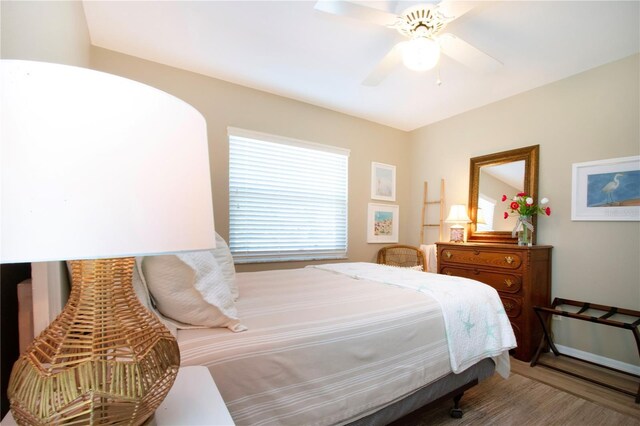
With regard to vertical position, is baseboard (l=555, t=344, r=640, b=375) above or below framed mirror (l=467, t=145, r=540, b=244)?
below

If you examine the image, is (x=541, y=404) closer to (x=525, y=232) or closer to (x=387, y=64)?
(x=525, y=232)

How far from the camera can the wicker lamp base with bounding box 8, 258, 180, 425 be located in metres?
0.46

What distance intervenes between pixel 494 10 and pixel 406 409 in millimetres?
2520

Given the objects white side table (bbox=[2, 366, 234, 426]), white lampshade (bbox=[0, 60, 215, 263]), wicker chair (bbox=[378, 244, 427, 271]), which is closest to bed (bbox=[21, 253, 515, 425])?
white side table (bbox=[2, 366, 234, 426])

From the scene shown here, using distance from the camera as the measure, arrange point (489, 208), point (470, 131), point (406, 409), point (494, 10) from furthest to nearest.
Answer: point (470, 131) → point (489, 208) → point (494, 10) → point (406, 409)

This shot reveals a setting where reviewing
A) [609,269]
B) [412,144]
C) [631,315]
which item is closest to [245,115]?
[412,144]

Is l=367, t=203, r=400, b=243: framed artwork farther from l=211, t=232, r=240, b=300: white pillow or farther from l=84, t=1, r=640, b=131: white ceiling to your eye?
l=211, t=232, r=240, b=300: white pillow

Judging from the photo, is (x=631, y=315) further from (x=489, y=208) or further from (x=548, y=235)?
(x=489, y=208)

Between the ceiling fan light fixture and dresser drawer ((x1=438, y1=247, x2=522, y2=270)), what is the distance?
6.51ft

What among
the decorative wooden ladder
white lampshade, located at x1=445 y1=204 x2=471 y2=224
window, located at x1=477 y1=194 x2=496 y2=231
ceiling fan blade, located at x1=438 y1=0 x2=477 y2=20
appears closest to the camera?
ceiling fan blade, located at x1=438 y1=0 x2=477 y2=20

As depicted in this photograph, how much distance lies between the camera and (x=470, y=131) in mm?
3680

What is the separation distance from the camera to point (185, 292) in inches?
44.8

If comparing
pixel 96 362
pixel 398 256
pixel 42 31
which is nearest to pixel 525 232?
pixel 398 256

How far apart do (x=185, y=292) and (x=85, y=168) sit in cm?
84
